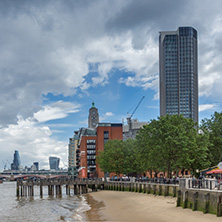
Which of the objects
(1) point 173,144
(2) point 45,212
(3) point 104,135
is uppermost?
(3) point 104,135

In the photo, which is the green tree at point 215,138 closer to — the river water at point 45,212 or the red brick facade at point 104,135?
the river water at point 45,212

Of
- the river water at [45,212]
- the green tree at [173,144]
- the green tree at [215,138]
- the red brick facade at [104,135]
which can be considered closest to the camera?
the river water at [45,212]

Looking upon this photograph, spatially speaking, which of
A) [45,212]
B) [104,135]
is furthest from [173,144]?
[104,135]

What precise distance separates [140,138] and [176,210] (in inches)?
1795

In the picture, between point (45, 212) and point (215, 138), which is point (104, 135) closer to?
point (215, 138)

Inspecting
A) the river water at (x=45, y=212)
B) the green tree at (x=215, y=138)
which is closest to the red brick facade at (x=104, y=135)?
the green tree at (x=215, y=138)

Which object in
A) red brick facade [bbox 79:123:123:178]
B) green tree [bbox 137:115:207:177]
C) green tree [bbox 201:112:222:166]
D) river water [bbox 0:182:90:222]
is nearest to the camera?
river water [bbox 0:182:90:222]

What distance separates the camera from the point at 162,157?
6950 centimetres

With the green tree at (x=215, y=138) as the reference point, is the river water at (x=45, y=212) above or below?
below

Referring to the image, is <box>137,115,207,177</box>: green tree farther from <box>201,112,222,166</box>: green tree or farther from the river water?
the river water

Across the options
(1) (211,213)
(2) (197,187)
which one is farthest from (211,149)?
(1) (211,213)

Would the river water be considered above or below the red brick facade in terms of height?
below

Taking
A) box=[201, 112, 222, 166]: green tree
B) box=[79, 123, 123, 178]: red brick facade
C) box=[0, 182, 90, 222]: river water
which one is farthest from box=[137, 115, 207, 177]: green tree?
box=[79, 123, 123, 178]: red brick facade

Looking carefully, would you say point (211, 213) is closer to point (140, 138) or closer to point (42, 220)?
point (42, 220)
